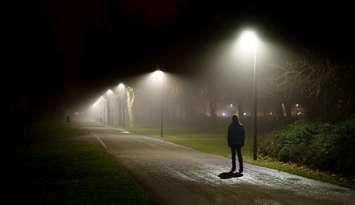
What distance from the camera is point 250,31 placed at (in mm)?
21344

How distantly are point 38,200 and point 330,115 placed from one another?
1557 cm

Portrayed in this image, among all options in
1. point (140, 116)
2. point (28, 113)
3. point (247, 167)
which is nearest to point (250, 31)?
point (247, 167)

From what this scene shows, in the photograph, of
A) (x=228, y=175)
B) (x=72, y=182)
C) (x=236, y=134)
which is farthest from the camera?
(x=236, y=134)

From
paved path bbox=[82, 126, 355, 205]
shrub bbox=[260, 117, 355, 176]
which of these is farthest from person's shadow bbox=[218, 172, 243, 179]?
shrub bbox=[260, 117, 355, 176]

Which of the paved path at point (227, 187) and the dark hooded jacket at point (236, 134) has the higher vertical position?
the dark hooded jacket at point (236, 134)

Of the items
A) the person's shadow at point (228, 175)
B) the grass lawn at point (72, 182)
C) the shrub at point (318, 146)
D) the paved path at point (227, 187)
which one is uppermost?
the shrub at point (318, 146)

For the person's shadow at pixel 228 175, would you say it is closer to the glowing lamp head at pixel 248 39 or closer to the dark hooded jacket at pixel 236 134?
the dark hooded jacket at pixel 236 134

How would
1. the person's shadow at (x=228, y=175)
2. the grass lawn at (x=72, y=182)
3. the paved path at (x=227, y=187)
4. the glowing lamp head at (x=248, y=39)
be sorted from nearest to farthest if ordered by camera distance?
1. the grass lawn at (x=72, y=182)
2. the paved path at (x=227, y=187)
3. the person's shadow at (x=228, y=175)
4. the glowing lamp head at (x=248, y=39)

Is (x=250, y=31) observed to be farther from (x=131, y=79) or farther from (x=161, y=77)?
(x=131, y=79)

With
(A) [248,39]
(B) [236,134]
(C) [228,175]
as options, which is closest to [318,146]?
(B) [236,134]

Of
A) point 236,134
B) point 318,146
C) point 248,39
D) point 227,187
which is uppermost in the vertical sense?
point 248,39

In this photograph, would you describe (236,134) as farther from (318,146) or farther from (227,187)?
(318,146)

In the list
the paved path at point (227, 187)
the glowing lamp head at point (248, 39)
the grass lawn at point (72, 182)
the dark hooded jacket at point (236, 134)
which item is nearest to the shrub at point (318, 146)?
the paved path at point (227, 187)

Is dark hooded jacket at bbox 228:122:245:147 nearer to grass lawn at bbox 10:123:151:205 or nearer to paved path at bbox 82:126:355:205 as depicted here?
paved path at bbox 82:126:355:205
